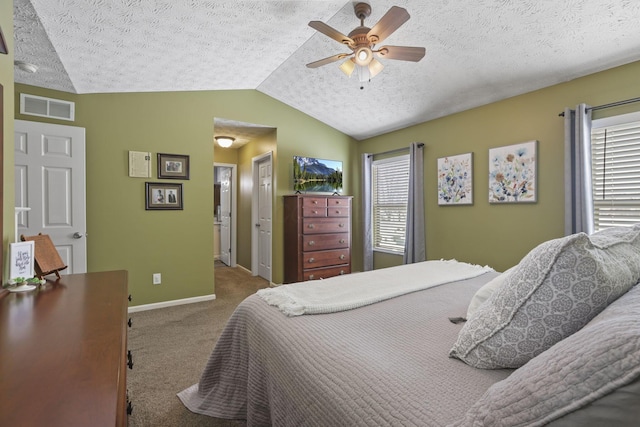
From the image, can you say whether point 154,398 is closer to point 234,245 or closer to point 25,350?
point 25,350

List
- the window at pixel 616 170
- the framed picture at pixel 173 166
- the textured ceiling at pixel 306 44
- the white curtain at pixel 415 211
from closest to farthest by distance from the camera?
the textured ceiling at pixel 306 44 → the window at pixel 616 170 → the framed picture at pixel 173 166 → the white curtain at pixel 415 211

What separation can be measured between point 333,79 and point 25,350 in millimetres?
3464

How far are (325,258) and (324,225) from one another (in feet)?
1.53

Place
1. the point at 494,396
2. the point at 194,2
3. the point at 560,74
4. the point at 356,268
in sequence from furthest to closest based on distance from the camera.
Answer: the point at 356,268 → the point at 560,74 → the point at 194,2 → the point at 494,396

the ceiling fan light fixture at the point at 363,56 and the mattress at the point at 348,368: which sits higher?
the ceiling fan light fixture at the point at 363,56

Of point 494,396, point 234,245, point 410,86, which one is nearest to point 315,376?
point 494,396

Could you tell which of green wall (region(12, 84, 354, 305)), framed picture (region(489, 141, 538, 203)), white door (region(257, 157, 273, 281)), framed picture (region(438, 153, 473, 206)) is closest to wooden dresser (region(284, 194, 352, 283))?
white door (region(257, 157, 273, 281))

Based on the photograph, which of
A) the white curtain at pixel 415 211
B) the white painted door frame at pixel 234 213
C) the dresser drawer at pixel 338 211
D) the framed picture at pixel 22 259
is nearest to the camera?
the framed picture at pixel 22 259

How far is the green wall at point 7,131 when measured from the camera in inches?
56.2

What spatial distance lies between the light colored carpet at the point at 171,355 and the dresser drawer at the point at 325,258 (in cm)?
Result: 101

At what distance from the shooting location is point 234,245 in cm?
596

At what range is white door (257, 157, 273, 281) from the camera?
4.66 m

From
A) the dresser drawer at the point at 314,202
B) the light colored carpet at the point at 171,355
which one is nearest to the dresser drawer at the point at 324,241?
the dresser drawer at the point at 314,202

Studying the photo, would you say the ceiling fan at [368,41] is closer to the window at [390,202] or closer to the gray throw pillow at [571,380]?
the gray throw pillow at [571,380]
